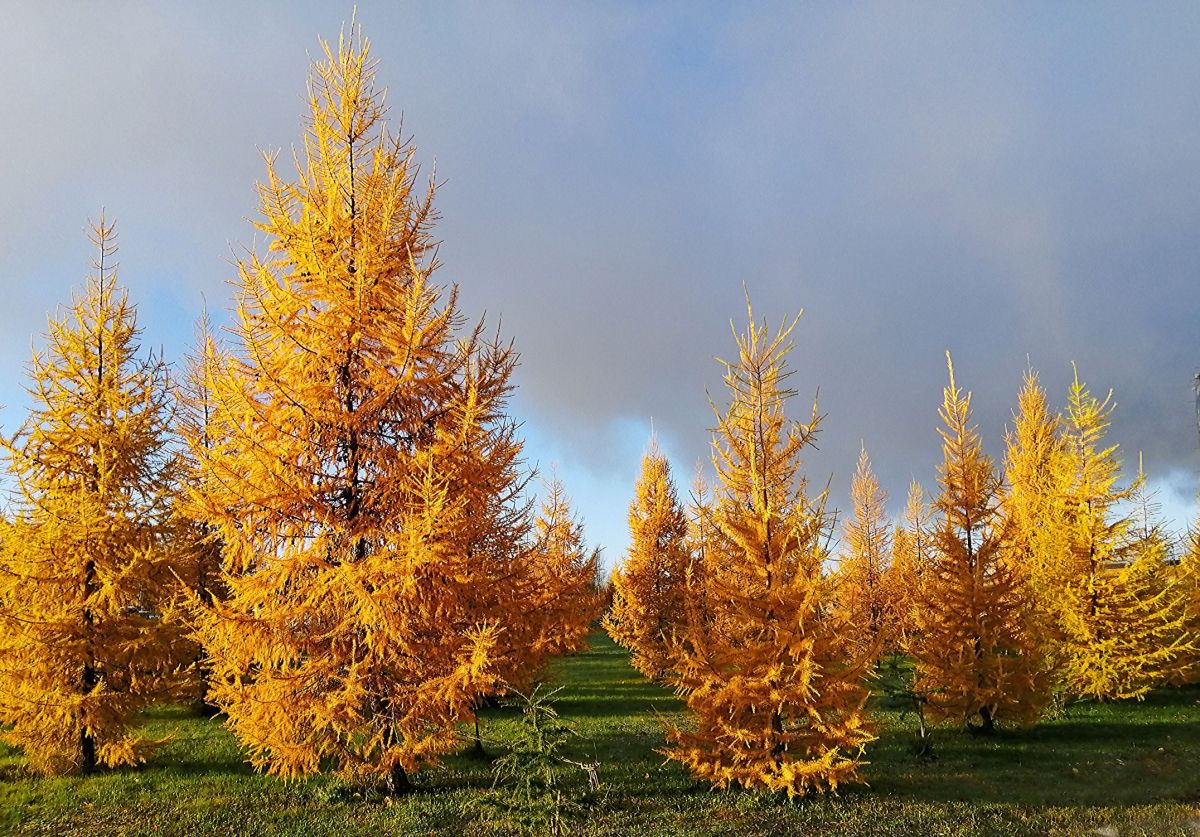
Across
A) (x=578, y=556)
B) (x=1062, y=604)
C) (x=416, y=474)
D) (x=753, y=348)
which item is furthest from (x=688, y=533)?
(x=416, y=474)

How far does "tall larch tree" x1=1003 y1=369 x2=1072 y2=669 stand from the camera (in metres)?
21.1

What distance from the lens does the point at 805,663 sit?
1081 centimetres

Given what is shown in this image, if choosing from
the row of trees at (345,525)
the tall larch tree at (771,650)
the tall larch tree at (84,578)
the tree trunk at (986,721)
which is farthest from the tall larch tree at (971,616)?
the tall larch tree at (84,578)

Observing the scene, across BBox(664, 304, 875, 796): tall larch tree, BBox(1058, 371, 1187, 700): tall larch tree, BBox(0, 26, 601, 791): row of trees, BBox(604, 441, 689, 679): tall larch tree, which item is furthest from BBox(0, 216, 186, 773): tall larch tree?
BBox(1058, 371, 1187, 700): tall larch tree

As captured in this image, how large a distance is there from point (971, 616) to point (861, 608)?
4.28 m

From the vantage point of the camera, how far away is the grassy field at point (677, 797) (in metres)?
10.2

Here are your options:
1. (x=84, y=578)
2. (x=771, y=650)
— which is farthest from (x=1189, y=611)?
(x=84, y=578)

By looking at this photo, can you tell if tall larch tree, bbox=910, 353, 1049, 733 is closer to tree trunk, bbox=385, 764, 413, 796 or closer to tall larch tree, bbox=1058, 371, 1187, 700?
tall larch tree, bbox=1058, 371, 1187, 700

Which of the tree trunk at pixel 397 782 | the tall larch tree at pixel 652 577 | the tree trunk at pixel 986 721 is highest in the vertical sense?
the tall larch tree at pixel 652 577

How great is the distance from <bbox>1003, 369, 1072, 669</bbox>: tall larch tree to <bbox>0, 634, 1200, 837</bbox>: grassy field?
4385mm

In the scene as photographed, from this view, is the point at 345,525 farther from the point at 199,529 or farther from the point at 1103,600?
the point at 1103,600

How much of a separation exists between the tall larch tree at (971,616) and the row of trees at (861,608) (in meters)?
0.05

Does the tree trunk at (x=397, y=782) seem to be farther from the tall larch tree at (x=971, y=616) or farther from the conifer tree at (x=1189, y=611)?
the conifer tree at (x=1189, y=611)

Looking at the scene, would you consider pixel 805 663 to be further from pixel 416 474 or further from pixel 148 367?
pixel 148 367
